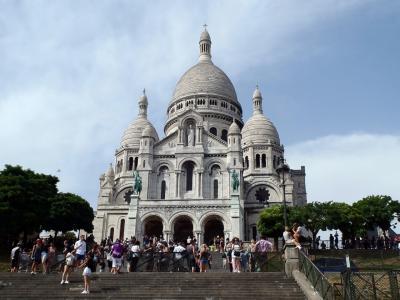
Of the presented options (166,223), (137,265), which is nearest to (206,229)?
(166,223)

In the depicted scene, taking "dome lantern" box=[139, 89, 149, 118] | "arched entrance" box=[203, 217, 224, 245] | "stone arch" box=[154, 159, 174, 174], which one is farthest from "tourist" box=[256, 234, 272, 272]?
"dome lantern" box=[139, 89, 149, 118]

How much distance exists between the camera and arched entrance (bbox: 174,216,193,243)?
151 ft

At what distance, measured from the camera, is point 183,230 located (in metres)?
47.3

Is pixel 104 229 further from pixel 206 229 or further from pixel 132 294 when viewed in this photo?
pixel 132 294

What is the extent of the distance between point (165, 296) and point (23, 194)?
75.5 feet

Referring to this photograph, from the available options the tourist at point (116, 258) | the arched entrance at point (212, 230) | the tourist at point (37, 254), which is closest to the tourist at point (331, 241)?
the arched entrance at point (212, 230)

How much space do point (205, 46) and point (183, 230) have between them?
36.9 m

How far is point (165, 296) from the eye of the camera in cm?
1533

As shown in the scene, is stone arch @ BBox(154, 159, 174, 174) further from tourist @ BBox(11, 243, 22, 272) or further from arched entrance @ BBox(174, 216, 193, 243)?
tourist @ BBox(11, 243, 22, 272)

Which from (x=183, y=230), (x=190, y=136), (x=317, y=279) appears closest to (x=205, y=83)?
(x=190, y=136)

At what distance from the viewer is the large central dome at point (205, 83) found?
64750mm

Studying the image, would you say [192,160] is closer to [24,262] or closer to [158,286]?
[24,262]

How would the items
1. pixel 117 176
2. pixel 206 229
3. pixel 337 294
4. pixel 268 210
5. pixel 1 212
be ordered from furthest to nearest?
pixel 117 176 → pixel 206 229 → pixel 268 210 → pixel 1 212 → pixel 337 294

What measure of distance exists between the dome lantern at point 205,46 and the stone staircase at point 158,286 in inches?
2281
